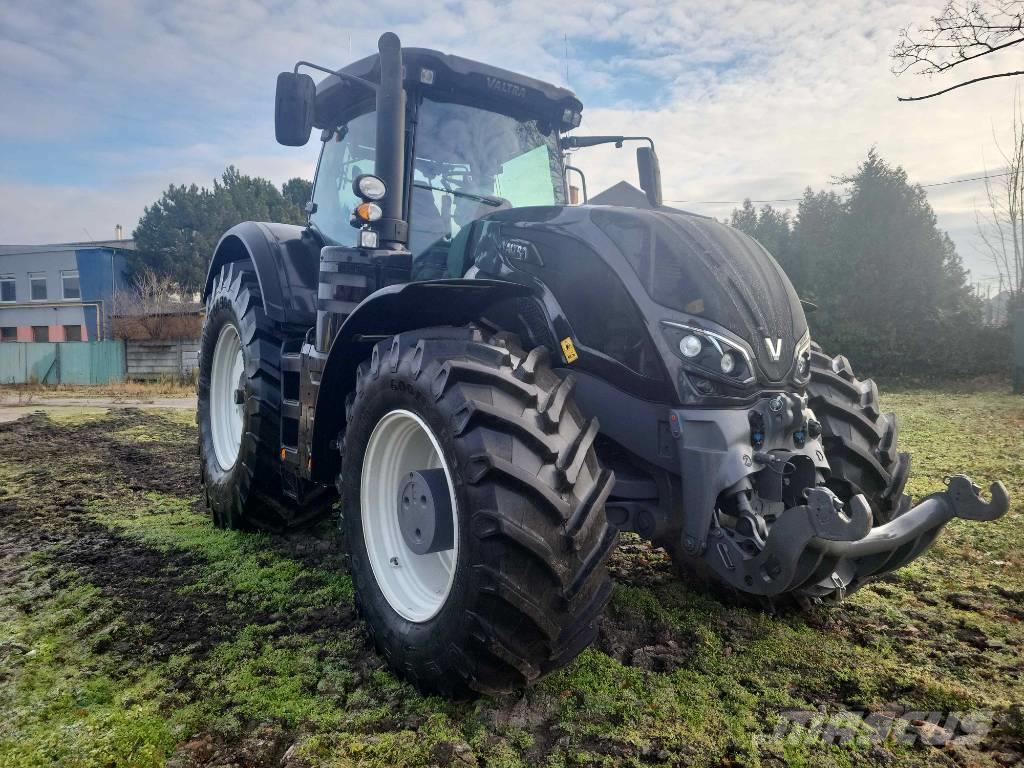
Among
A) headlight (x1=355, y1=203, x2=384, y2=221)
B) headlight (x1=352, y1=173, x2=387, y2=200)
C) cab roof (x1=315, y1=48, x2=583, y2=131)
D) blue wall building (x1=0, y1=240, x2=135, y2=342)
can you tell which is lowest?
headlight (x1=355, y1=203, x2=384, y2=221)

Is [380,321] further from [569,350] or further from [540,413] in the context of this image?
[540,413]

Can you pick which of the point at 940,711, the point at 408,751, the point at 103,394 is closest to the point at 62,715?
the point at 408,751

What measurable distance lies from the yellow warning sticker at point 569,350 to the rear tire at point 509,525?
22cm

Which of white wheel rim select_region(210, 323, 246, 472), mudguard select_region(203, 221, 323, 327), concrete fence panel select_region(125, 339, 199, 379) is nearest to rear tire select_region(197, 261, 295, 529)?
white wheel rim select_region(210, 323, 246, 472)

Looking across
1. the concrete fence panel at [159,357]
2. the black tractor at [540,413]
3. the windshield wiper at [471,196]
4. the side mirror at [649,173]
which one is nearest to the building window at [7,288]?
the concrete fence panel at [159,357]

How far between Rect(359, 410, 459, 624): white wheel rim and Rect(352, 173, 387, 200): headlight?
1066mm

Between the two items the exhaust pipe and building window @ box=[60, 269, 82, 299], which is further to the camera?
building window @ box=[60, 269, 82, 299]

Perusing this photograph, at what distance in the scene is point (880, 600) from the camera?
311 cm

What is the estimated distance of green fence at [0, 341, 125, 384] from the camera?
2372 centimetres

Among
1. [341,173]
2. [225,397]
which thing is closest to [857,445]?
[341,173]

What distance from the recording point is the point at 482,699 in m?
2.27

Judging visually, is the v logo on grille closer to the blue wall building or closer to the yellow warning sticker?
the yellow warning sticker

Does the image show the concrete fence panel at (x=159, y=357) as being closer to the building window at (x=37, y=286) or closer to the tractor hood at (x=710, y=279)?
the building window at (x=37, y=286)

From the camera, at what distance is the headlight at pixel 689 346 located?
2.33 m
